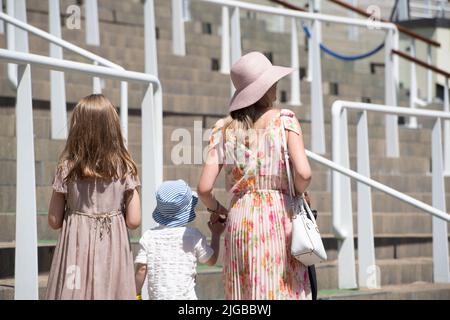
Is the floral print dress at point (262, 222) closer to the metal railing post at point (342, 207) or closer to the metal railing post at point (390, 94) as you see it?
the metal railing post at point (342, 207)

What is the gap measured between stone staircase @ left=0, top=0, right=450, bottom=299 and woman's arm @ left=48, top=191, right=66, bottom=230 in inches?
34.4

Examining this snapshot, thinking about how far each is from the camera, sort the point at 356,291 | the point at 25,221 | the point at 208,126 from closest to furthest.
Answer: the point at 25,221
the point at 356,291
the point at 208,126

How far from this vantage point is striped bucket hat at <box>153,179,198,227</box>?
16.9 feet

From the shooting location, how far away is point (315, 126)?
31.8ft

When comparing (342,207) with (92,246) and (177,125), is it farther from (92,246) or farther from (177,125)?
(92,246)

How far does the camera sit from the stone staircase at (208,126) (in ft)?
22.7

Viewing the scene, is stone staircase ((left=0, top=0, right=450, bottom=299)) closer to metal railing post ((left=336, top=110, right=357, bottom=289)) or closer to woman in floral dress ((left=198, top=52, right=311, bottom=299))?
metal railing post ((left=336, top=110, right=357, bottom=289))

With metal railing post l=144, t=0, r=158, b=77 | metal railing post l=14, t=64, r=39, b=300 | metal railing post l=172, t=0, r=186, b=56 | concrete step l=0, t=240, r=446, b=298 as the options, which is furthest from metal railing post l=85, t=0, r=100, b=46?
metal railing post l=14, t=64, r=39, b=300

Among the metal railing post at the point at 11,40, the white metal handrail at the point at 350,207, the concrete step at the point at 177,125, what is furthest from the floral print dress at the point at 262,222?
the metal railing post at the point at 11,40

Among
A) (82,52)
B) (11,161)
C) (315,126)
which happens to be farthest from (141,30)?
(11,161)

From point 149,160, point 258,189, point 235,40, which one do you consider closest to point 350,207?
point 149,160

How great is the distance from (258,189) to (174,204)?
1.30 feet

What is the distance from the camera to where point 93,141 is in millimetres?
5043

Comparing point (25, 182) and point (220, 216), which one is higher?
point (25, 182)
